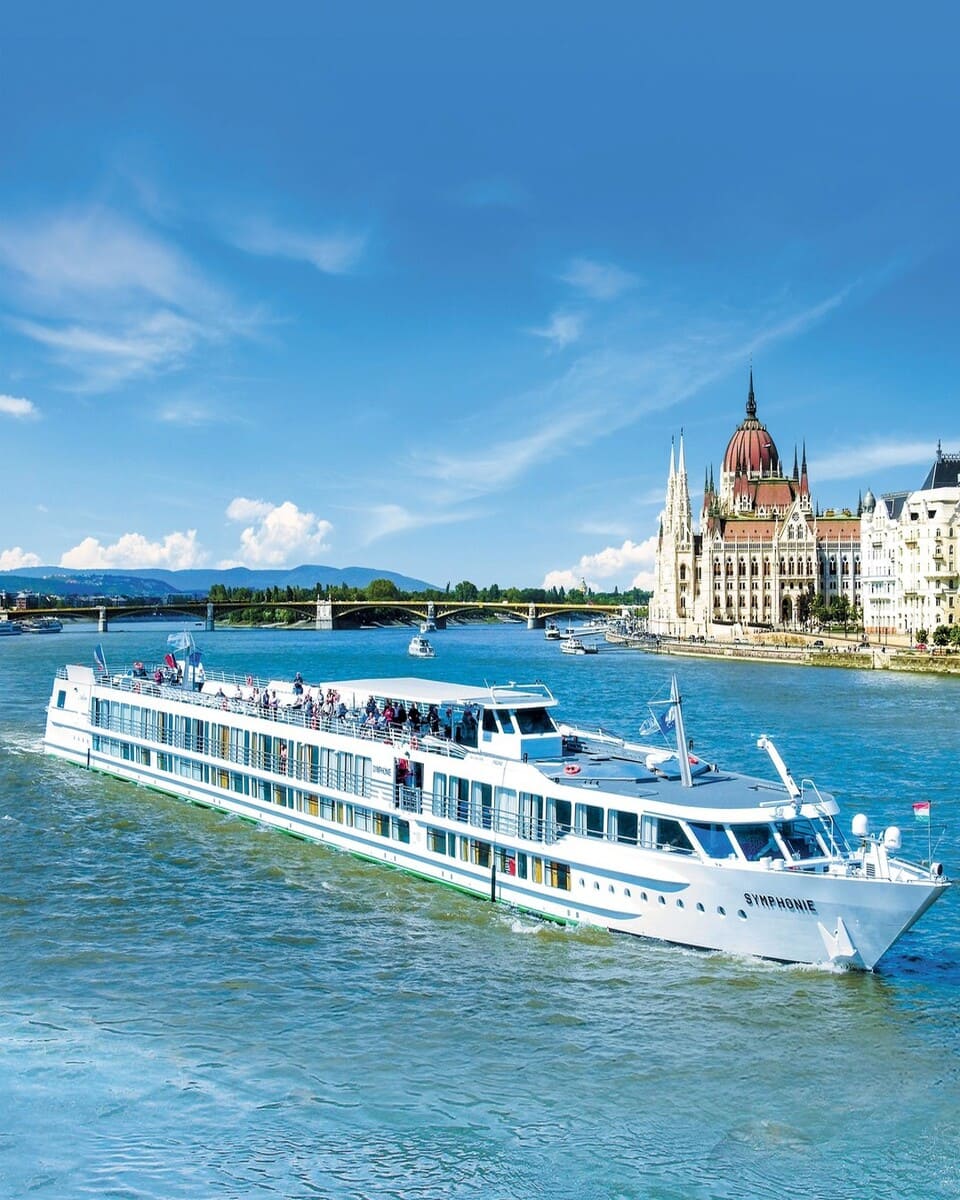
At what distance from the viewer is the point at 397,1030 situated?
19.2 meters

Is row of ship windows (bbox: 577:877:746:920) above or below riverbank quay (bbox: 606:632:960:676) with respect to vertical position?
below

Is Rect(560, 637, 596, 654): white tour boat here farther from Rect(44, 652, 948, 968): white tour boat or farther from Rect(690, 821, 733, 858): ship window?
Rect(690, 821, 733, 858): ship window

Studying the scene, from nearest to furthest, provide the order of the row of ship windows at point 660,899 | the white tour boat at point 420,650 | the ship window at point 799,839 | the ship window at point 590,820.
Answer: the row of ship windows at point 660,899, the ship window at point 799,839, the ship window at point 590,820, the white tour boat at point 420,650

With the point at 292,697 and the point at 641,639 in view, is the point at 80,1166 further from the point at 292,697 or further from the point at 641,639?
the point at 641,639

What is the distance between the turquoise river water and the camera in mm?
14867

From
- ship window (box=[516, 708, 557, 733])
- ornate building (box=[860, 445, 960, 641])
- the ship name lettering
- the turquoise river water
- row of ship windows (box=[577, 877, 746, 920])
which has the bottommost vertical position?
the turquoise river water

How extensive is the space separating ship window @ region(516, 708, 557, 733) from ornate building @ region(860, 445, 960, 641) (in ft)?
355

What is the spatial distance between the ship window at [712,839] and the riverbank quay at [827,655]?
87.1m

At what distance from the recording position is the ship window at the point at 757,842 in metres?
22.1

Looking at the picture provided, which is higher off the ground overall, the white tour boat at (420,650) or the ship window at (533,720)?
the ship window at (533,720)

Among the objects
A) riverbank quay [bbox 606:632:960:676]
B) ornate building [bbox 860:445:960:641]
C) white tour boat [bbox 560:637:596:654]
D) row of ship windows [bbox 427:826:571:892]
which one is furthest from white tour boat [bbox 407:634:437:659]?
row of ship windows [bbox 427:826:571:892]

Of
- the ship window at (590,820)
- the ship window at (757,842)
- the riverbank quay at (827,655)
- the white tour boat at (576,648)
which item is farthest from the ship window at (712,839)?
the white tour boat at (576,648)

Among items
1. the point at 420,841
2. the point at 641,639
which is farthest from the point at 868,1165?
the point at 641,639

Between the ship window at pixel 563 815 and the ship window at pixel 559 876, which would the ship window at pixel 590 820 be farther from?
the ship window at pixel 559 876
